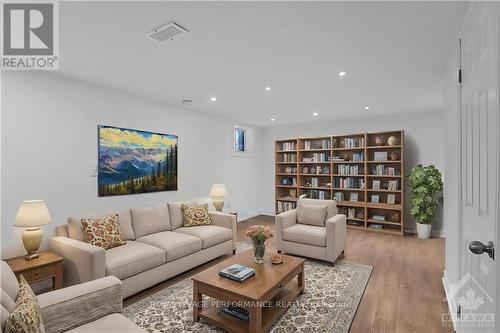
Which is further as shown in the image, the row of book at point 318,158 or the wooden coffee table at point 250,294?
the row of book at point 318,158

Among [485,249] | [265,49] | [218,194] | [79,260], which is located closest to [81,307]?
[79,260]

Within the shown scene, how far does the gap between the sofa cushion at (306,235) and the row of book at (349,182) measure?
2265mm

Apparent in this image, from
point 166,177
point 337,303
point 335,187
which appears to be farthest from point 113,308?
point 335,187

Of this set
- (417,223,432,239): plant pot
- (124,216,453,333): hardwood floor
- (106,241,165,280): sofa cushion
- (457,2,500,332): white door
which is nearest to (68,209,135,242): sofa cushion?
(106,241,165,280): sofa cushion

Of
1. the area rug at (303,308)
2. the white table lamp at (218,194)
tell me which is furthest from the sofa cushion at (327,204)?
the white table lamp at (218,194)

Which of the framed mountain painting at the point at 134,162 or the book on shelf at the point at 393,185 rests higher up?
the framed mountain painting at the point at 134,162

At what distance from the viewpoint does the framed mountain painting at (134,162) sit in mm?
3480

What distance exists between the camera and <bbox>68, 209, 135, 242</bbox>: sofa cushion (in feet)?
9.36

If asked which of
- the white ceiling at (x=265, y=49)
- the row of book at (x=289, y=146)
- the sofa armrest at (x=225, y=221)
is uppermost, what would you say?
the white ceiling at (x=265, y=49)

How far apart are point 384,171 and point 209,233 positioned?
3.95 metres

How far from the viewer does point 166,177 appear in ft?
14.1

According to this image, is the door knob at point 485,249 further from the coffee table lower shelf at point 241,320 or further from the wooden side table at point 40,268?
the wooden side table at point 40,268

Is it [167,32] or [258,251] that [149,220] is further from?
[167,32]

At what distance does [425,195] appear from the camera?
4.64 meters
